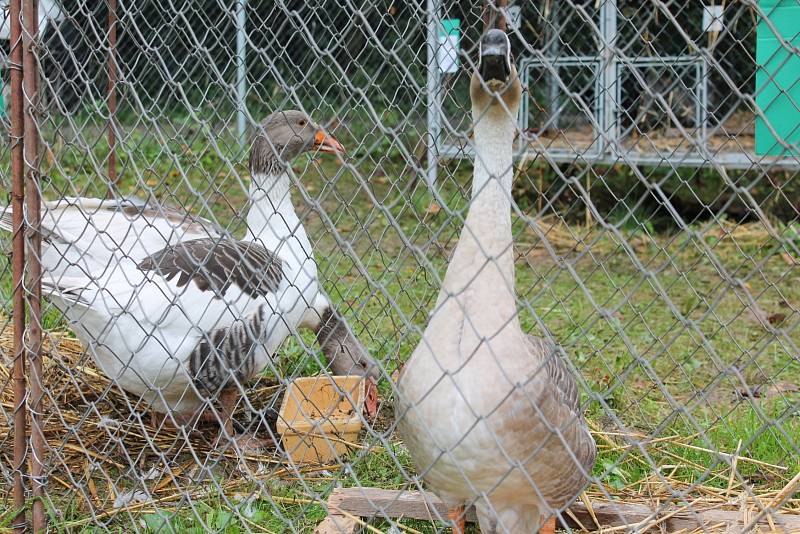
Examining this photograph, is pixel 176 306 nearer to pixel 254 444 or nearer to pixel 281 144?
pixel 254 444

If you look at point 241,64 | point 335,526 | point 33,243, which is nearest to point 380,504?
point 335,526

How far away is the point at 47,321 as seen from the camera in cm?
432

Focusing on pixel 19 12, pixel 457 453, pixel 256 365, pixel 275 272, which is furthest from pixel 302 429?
pixel 19 12

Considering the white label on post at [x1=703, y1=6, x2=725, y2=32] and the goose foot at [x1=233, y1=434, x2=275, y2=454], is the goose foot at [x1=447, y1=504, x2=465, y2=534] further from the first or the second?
the white label on post at [x1=703, y1=6, x2=725, y2=32]

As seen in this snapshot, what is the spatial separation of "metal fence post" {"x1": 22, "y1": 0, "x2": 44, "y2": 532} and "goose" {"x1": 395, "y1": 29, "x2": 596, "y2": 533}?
110 centimetres

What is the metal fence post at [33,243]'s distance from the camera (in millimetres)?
2326

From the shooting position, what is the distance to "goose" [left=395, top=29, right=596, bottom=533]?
1958mm

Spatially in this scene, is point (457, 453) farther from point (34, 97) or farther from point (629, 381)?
point (629, 381)

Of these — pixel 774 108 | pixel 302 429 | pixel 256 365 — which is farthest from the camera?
pixel 774 108

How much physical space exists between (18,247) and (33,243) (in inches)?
1.7

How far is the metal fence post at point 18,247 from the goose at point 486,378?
3.76ft

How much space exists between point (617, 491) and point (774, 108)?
247cm

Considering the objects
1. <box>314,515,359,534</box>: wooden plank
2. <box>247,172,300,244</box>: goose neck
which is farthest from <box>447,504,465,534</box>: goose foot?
<box>247,172,300,244</box>: goose neck

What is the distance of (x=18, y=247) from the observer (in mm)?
2438
